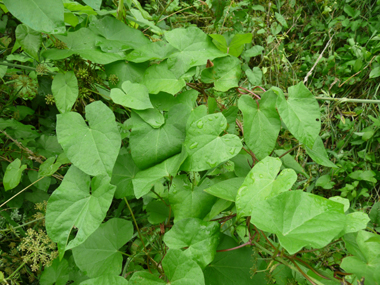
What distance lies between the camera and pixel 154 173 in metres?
0.79

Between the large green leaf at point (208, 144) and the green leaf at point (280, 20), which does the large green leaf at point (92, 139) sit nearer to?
the large green leaf at point (208, 144)

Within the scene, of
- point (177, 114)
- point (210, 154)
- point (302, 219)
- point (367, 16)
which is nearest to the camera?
point (302, 219)

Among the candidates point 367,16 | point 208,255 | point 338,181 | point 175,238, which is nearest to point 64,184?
point 175,238

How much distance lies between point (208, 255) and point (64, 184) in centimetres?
48

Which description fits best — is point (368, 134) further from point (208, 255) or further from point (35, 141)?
point (35, 141)

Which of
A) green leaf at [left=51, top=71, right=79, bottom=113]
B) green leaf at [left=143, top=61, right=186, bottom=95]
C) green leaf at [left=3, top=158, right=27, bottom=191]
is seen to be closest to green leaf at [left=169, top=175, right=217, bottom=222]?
green leaf at [left=143, top=61, right=186, bottom=95]

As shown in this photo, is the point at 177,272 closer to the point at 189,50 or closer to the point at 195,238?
the point at 195,238

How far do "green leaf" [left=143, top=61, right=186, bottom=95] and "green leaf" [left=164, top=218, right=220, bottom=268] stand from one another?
45 centimetres

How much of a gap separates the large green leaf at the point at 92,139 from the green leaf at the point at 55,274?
0.59 m

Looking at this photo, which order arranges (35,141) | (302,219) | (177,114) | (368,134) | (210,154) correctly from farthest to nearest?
(368,134)
(35,141)
(177,114)
(210,154)
(302,219)

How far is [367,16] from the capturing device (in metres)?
2.18

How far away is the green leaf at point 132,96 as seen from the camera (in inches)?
32.0

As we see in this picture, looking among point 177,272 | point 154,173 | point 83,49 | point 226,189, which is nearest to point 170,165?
point 154,173

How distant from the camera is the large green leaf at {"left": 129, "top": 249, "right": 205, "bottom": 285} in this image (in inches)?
26.0
